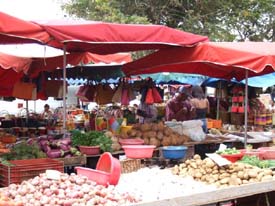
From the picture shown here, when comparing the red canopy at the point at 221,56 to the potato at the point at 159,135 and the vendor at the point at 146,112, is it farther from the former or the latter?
the vendor at the point at 146,112

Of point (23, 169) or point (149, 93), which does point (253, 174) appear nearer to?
point (23, 169)

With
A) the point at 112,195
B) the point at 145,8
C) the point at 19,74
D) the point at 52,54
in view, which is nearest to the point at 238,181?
the point at 112,195

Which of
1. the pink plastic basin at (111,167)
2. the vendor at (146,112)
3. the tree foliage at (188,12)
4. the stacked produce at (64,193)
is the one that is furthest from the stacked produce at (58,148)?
the tree foliage at (188,12)

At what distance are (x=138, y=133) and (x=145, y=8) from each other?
9959 mm

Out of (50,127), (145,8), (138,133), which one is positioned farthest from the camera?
(145,8)

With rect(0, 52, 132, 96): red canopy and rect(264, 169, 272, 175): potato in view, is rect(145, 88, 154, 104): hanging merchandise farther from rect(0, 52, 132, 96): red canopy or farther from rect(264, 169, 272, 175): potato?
rect(264, 169, 272, 175): potato

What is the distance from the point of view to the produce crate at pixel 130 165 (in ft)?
16.9

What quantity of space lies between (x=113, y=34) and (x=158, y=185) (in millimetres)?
2260

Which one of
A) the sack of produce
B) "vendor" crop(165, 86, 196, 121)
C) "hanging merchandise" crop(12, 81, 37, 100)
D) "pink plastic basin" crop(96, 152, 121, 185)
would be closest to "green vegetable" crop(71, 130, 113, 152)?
the sack of produce

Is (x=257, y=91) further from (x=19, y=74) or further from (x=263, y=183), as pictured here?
(x=263, y=183)

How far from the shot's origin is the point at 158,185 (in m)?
4.29

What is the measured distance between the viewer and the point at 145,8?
15.9 m

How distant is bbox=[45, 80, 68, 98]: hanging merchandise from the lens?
29.2ft

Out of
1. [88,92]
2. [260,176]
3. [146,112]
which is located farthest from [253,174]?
[146,112]
